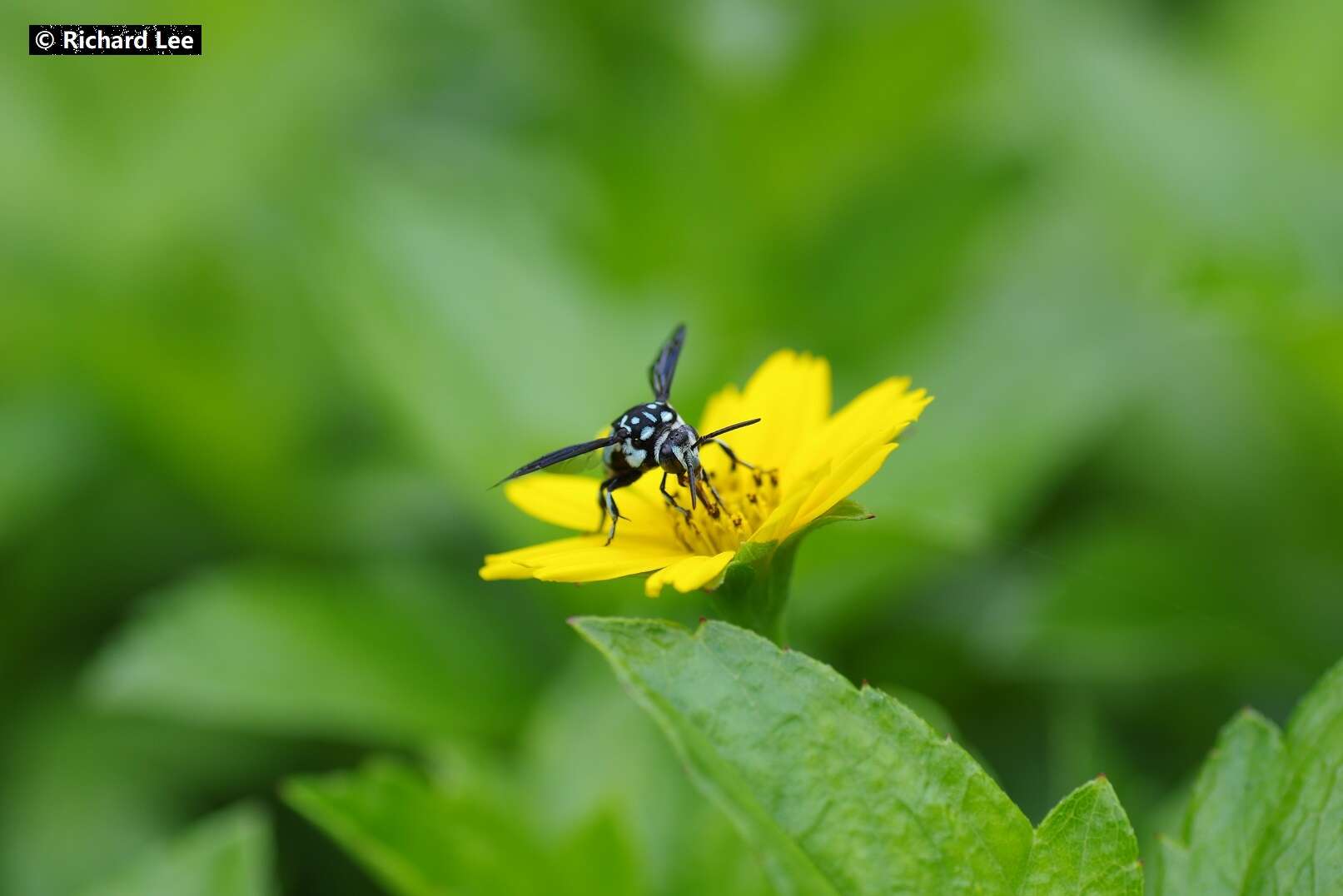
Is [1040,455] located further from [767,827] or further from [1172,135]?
[767,827]

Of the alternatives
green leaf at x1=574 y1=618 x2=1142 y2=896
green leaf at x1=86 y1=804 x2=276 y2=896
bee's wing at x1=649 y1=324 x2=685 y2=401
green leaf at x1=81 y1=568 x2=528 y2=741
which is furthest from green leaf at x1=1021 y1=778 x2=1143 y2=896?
green leaf at x1=81 y1=568 x2=528 y2=741

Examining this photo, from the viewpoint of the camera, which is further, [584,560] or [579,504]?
[579,504]

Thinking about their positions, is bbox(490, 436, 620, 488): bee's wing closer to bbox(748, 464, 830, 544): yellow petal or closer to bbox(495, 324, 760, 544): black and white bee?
bbox(495, 324, 760, 544): black and white bee

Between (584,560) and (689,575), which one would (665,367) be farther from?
(689,575)

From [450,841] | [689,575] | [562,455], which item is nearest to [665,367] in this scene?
[562,455]

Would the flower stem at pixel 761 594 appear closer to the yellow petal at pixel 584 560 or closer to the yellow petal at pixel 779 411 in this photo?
the yellow petal at pixel 584 560

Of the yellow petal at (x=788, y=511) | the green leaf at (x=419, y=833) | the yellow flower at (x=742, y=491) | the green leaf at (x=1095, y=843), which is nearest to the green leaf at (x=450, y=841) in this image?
the green leaf at (x=419, y=833)
